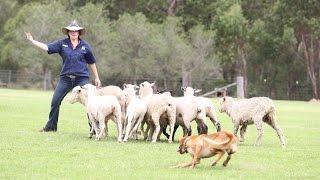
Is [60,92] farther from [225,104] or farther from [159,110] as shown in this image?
[225,104]

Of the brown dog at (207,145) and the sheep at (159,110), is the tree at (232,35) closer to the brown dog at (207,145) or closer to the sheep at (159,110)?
the sheep at (159,110)

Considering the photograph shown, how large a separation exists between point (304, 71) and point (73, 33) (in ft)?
177

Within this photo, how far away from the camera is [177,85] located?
57.5 meters

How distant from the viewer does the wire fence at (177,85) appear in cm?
5769

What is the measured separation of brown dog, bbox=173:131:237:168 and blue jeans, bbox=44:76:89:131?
6235 mm

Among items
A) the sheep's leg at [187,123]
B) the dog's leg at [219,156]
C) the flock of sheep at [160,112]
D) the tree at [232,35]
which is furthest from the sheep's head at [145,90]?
the tree at [232,35]

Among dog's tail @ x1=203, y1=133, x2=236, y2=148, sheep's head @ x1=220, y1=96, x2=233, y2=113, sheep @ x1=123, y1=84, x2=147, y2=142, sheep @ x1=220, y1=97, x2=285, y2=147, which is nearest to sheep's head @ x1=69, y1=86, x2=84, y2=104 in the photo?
sheep @ x1=123, y1=84, x2=147, y2=142

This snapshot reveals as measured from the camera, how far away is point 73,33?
56.4 ft

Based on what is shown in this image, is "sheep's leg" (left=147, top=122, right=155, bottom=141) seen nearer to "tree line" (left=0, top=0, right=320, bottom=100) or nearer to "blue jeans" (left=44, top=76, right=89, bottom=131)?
"blue jeans" (left=44, top=76, right=89, bottom=131)

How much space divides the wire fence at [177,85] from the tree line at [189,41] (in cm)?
13

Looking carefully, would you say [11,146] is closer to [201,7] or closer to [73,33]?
[73,33]

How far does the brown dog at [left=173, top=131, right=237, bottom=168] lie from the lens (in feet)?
37.6

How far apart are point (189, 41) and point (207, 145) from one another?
53002mm

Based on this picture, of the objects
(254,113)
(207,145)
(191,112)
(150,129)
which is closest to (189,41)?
(150,129)
